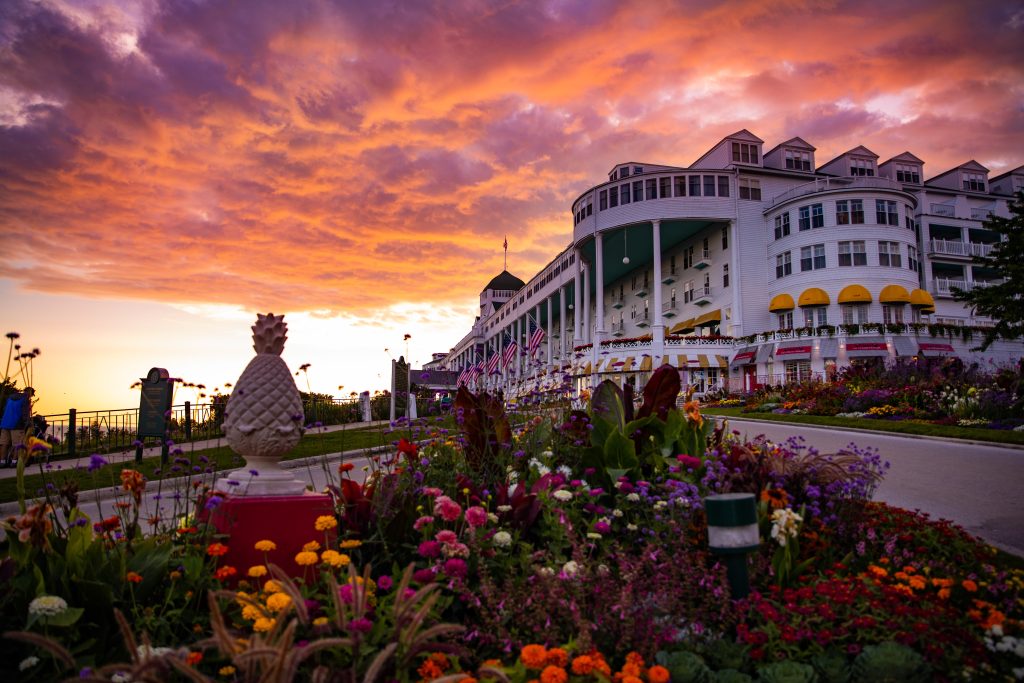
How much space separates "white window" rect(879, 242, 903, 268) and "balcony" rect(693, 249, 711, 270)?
11104 millimetres

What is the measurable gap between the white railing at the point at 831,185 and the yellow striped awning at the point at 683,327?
1013 centimetres

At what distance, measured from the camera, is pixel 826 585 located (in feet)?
11.6

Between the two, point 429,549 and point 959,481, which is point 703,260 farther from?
point 429,549

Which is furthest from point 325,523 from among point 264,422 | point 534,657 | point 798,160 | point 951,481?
point 798,160

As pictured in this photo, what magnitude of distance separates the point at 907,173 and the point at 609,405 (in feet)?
186

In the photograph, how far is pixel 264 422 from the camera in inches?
161

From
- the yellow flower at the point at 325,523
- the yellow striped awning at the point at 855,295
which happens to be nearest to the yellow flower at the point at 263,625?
the yellow flower at the point at 325,523

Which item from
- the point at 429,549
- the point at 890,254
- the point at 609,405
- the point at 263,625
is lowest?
the point at 263,625

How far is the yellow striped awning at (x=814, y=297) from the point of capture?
128 feet

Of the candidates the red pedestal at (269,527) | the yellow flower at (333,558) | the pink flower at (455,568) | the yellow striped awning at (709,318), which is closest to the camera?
the yellow flower at (333,558)

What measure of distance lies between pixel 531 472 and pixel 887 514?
2.96m

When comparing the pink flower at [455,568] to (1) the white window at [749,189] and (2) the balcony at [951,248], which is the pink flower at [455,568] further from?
(2) the balcony at [951,248]

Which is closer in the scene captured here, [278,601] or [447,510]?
[278,601]

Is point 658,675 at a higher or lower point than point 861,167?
lower
